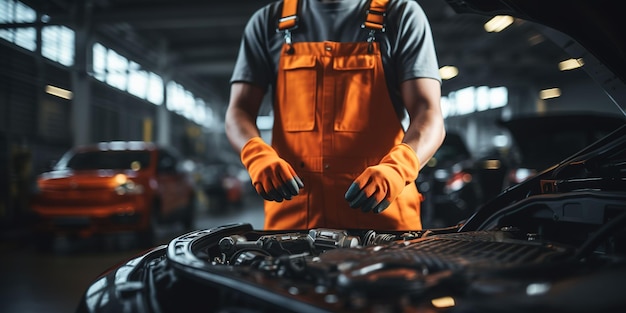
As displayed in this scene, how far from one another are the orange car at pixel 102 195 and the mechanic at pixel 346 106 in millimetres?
4213

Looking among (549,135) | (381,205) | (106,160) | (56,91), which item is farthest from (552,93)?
(381,205)

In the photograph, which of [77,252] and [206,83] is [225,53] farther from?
[77,252]

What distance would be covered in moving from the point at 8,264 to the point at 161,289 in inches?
190

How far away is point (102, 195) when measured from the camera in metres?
5.38

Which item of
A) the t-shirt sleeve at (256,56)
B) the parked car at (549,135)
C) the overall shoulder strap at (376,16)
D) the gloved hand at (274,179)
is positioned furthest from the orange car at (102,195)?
the overall shoulder strap at (376,16)

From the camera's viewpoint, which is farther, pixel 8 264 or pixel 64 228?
pixel 64 228

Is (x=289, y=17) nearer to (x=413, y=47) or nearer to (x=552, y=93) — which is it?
(x=413, y=47)

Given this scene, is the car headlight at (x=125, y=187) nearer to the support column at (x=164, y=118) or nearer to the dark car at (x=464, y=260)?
the dark car at (x=464, y=260)

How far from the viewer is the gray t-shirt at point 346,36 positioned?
1.63m

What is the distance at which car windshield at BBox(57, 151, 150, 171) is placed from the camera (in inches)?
239

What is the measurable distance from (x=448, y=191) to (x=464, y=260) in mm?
4388

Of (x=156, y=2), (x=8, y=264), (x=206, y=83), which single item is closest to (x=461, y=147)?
(x=8, y=264)

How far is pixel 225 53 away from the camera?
1505cm

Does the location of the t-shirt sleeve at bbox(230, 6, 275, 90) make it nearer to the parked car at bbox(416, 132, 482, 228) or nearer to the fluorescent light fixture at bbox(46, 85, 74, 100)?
the parked car at bbox(416, 132, 482, 228)
